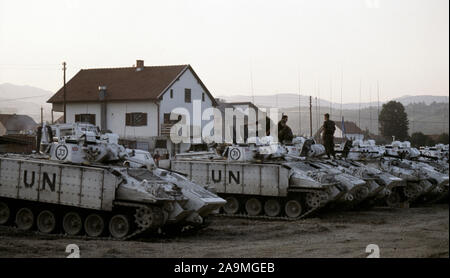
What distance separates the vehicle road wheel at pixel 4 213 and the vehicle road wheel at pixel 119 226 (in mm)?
4015

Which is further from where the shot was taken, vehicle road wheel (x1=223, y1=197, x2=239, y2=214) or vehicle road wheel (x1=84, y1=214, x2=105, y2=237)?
vehicle road wheel (x1=223, y1=197, x2=239, y2=214)

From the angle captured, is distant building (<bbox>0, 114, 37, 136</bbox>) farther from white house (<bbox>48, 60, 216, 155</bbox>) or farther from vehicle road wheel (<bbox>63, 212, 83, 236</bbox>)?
vehicle road wheel (<bbox>63, 212, 83, 236</bbox>)

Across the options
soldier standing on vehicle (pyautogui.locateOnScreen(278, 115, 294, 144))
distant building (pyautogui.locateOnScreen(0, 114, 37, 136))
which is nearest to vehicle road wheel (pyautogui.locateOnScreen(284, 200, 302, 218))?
soldier standing on vehicle (pyautogui.locateOnScreen(278, 115, 294, 144))

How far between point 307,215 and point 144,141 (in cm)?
2295

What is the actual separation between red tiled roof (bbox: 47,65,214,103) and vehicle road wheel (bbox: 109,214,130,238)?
26.5m

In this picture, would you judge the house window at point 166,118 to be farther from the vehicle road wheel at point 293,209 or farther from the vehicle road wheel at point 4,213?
the vehicle road wheel at point 4,213

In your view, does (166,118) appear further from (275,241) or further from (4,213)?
(275,241)

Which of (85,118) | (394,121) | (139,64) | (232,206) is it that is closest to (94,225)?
(232,206)

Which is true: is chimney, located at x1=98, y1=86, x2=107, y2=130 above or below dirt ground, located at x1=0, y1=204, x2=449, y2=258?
above

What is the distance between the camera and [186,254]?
602 inches

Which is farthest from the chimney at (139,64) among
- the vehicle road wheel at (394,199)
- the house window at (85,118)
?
the vehicle road wheel at (394,199)

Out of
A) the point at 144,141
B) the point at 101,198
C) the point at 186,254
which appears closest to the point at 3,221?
the point at 101,198

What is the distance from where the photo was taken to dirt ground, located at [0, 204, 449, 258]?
1482cm
